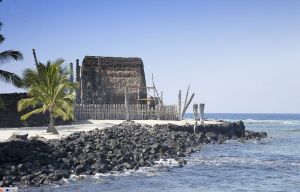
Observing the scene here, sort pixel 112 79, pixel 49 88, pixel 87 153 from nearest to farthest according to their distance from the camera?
pixel 87 153 < pixel 49 88 < pixel 112 79

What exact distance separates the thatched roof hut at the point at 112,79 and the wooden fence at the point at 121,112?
14.2ft

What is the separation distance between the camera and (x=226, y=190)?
15.5 metres

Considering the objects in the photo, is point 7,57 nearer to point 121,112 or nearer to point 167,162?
point 167,162

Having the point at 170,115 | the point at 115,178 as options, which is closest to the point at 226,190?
the point at 115,178

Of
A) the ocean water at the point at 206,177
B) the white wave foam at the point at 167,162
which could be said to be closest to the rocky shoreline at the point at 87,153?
the white wave foam at the point at 167,162

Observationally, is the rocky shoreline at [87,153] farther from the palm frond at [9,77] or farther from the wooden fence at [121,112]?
the wooden fence at [121,112]

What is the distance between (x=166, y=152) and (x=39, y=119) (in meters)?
10.5

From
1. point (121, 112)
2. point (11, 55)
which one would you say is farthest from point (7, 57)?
point (121, 112)

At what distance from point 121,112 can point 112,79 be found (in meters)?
6.70

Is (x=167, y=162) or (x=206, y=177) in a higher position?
(x=167, y=162)

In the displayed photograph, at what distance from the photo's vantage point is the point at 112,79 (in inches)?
1679

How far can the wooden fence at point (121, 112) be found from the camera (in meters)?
36.2

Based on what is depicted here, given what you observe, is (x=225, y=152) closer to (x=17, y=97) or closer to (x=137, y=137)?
(x=137, y=137)

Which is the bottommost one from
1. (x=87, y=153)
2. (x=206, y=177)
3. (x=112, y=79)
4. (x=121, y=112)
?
(x=206, y=177)
